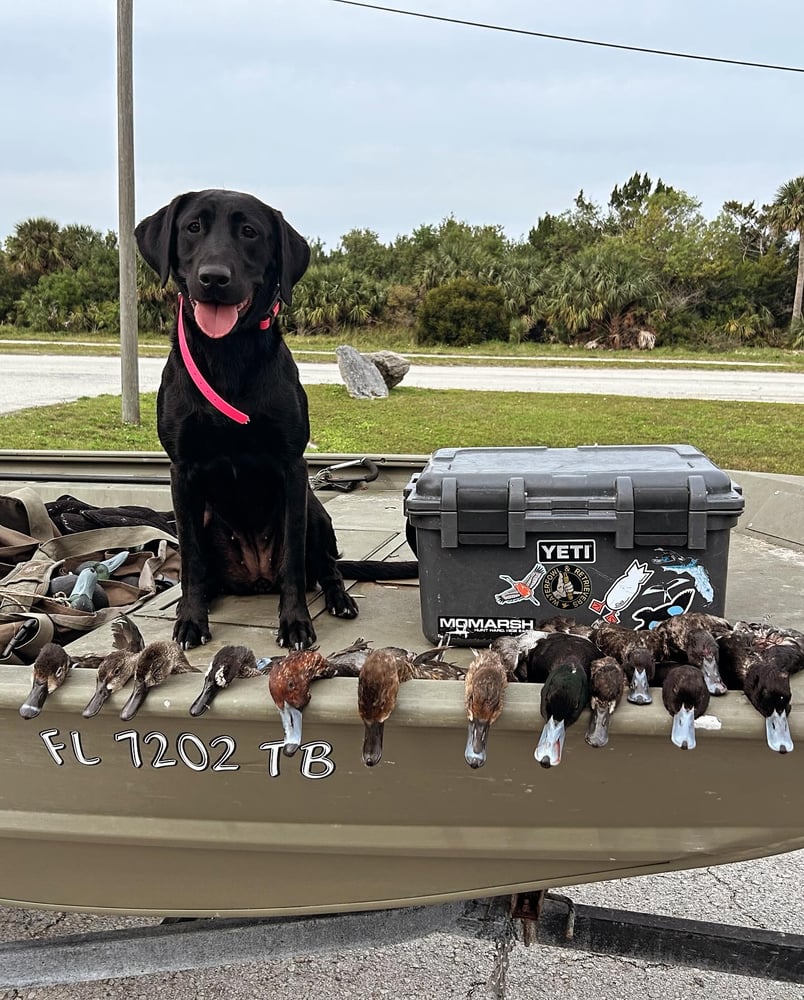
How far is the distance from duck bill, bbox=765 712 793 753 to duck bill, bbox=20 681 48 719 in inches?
47.8

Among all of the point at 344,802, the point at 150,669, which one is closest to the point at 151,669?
the point at 150,669

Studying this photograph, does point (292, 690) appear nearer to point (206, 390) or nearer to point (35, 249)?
point (206, 390)

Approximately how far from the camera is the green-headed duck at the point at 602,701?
1.52m

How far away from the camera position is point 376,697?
1541 millimetres

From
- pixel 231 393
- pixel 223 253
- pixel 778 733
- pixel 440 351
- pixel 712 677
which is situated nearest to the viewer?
pixel 778 733

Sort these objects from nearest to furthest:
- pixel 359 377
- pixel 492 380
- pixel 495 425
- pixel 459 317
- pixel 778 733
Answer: pixel 778 733
pixel 495 425
pixel 359 377
pixel 492 380
pixel 459 317

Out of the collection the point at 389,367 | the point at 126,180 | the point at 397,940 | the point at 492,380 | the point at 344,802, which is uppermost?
the point at 126,180

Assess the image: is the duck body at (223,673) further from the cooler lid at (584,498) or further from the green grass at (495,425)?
the green grass at (495,425)

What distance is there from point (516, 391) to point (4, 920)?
12.6m

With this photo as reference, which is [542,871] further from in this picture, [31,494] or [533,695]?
[31,494]

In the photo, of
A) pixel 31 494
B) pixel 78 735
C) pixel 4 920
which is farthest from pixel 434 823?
pixel 31 494

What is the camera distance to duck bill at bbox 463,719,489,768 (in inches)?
59.9

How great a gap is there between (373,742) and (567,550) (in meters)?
0.65

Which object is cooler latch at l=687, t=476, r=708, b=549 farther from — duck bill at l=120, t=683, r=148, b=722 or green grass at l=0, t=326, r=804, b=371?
green grass at l=0, t=326, r=804, b=371
